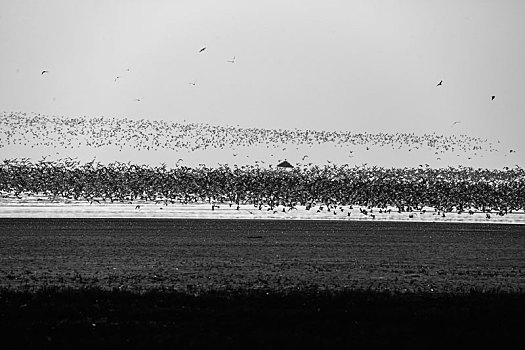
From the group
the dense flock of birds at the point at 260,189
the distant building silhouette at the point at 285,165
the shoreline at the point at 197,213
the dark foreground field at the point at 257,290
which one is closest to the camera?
the dark foreground field at the point at 257,290

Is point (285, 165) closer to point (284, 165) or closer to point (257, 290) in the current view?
point (284, 165)

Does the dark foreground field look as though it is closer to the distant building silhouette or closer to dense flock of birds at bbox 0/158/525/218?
dense flock of birds at bbox 0/158/525/218

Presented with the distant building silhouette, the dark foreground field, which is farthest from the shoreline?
the distant building silhouette

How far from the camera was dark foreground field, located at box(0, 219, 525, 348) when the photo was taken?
803 inches

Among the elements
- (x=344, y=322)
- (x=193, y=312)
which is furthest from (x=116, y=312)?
(x=344, y=322)

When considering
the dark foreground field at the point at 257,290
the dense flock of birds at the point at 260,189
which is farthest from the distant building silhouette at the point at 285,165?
the dark foreground field at the point at 257,290

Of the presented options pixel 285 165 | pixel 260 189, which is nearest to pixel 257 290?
pixel 260 189

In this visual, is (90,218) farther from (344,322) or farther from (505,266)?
(344,322)

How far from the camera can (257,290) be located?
94.7ft

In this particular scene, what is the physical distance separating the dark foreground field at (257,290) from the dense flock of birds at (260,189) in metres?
49.0

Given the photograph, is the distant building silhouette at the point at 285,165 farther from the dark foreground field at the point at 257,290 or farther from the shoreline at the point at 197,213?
the dark foreground field at the point at 257,290

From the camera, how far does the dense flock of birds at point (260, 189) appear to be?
112 metres

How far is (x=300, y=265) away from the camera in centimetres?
4075

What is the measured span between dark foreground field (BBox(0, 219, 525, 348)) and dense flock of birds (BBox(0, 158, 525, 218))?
4903cm
